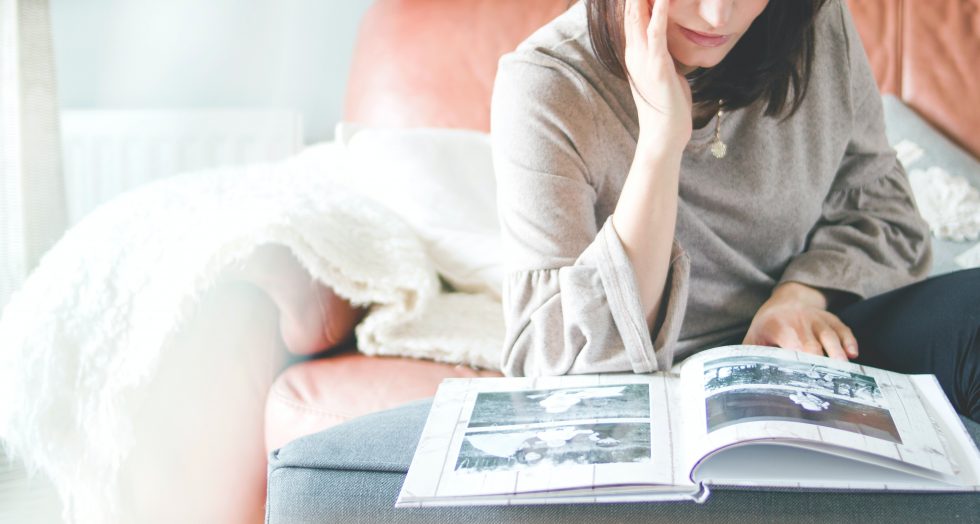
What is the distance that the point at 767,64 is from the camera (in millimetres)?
1052

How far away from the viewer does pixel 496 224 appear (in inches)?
61.0

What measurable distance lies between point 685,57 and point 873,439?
46cm

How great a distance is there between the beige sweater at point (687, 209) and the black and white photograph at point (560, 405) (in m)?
0.07

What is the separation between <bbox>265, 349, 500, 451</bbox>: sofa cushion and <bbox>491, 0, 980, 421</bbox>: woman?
25 centimetres

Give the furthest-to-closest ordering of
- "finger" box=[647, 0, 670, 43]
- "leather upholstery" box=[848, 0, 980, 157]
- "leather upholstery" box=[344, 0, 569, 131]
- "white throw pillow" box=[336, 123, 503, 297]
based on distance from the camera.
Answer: "leather upholstery" box=[344, 0, 569, 131]
"leather upholstery" box=[848, 0, 980, 157]
"white throw pillow" box=[336, 123, 503, 297]
"finger" box=[647, 0, 670, 43]

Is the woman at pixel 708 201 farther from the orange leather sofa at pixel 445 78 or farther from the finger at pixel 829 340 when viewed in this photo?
the orange leather sofa at pixel 445 78

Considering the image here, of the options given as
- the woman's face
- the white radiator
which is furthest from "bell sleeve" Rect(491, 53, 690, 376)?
the white radiator

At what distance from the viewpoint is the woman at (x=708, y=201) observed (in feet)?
3.01

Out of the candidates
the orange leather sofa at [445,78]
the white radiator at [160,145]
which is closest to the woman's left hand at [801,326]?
the orange leather sofa at [445,78]

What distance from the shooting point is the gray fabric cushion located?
5.03 ft

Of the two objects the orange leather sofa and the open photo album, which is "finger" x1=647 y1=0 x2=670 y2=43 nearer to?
the open photo album

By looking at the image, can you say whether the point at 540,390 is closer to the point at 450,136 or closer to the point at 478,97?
the point at 450,136

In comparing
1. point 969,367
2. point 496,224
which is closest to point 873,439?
point 969,367

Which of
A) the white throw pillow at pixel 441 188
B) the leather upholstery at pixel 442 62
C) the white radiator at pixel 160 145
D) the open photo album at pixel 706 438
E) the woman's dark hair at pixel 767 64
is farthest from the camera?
the white radiator at pixel 160 145
